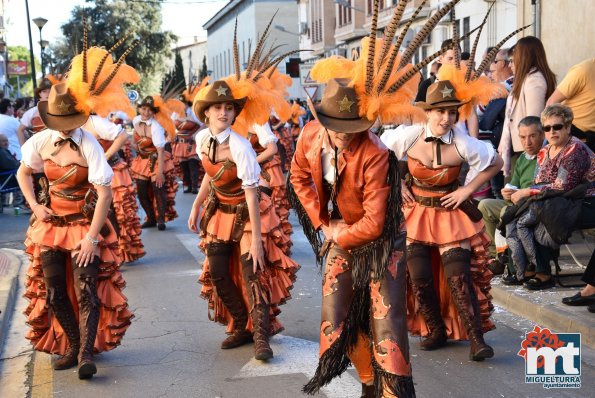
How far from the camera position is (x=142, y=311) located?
8242 mm

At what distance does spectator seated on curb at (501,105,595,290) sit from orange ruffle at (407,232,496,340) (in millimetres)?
1686

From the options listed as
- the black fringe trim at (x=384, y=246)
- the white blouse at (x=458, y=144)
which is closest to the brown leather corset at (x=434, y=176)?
the white blouse at (x=458, y=144)

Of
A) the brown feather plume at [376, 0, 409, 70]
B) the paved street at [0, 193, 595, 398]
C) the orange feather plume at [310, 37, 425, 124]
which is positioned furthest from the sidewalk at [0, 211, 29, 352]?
the brown feather plume at [376, 0, 409, 70]

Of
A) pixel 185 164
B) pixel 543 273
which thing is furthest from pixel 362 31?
pixel 543 273

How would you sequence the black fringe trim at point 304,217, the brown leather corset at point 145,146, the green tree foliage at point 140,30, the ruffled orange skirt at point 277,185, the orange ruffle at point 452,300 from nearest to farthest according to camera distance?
the black fringe trim at point 304,217, the orange ruffle at point 452,300, the ruffled orange skirt at point 277,185, the brown leather corset at point 145,146, the green tree foliage at point 140,30

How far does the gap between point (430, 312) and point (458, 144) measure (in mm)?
1240

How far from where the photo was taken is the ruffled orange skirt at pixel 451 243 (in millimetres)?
6449

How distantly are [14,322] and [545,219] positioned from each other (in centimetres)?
485

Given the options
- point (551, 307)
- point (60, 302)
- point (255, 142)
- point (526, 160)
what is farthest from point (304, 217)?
point (255, 142)

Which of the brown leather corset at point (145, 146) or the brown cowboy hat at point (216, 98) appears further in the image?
the brown leather corset at point (145, 146)

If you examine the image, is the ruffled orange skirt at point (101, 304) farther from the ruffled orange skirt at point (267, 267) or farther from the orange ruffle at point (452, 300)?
the orange ruffle at point (452, 300)

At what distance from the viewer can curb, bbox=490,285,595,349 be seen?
6.84 m

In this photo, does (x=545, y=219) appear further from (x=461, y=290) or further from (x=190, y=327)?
(x=190, y=327)

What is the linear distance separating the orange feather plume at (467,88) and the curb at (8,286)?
13.3ft
